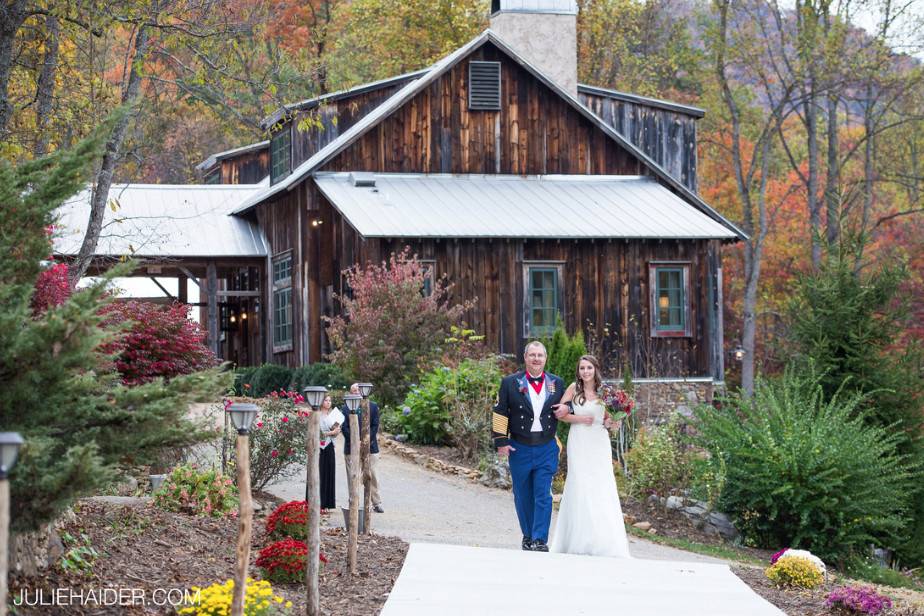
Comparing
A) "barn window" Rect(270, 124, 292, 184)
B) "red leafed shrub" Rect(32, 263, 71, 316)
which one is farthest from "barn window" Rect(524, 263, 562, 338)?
"red leafed shrub" Rect(32, 263, 71, 316)

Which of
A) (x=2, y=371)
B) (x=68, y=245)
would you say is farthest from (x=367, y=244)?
(x=2, y=371)

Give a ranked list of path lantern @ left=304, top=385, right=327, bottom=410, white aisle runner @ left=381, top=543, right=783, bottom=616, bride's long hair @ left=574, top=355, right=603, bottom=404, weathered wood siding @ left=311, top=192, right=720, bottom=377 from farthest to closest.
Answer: weathered wood siding @ left=311, top=192, right=720, bottom=377, bride's long hair @ left=574, top=355, right=603, bottom=404, white aisle runner @ left=381, top=543, right=783, bottom=616, path lantern @ left=304, top=385, right=327, bottom=410

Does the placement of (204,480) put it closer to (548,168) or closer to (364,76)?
(548,168)

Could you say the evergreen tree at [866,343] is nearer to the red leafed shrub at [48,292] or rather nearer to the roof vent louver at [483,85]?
the roof vent louver at [483,85]

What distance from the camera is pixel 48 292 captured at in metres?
9.00

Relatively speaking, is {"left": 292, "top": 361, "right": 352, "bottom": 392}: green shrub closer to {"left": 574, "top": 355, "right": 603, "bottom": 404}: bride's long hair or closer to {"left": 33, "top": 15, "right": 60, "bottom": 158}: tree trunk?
{"left": 33, "top": 15, "right": 60, "bottom": 158}: tree trunk

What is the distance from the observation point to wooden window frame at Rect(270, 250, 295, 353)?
2933 centimetres

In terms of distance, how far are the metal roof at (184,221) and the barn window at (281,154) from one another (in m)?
1.39

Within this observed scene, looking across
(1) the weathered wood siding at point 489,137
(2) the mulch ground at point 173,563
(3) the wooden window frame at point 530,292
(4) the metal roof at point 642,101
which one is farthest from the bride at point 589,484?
(4) the metal roof at point 642,101

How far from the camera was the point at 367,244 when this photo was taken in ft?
84.6

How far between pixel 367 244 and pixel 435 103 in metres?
4.86

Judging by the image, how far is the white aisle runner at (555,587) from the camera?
380 inches

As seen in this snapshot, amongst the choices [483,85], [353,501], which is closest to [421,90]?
[483,85]

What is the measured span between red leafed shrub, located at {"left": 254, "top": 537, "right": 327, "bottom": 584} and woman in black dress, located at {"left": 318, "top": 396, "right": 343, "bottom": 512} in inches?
190
